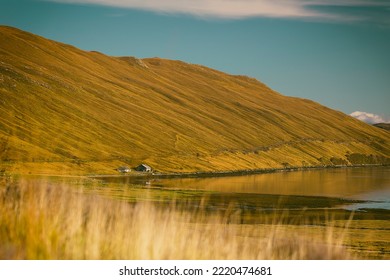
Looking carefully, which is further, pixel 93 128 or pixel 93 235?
pixel 93 128

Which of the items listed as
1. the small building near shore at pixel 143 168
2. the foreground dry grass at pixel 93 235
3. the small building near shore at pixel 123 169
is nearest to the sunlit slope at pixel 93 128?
the small building near shore at pixel 123 169

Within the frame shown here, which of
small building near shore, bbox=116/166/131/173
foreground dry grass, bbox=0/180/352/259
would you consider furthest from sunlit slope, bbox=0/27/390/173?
foreground dry grass, bbox=0/180/352/259

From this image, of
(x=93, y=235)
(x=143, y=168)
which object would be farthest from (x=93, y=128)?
(x=93, y=235)

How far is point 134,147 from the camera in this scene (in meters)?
151

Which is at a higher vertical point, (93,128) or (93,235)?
(93,128)

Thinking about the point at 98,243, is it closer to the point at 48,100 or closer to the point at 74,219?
the point at 74,219

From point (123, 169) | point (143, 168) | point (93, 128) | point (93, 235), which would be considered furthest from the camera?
point (93, 128)

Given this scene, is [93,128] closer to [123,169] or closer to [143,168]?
[143,168]

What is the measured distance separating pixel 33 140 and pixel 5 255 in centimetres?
12438

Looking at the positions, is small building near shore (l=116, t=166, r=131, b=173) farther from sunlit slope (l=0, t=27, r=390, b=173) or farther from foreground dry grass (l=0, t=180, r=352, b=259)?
foreground dry grass (l=0, t=180, r=352, b=259)

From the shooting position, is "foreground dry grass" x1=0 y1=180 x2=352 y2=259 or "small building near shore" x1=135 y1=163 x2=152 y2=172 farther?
"small building near shore" x1=135 y1=163 x2=152 y2=172

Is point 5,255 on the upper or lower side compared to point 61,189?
lower
